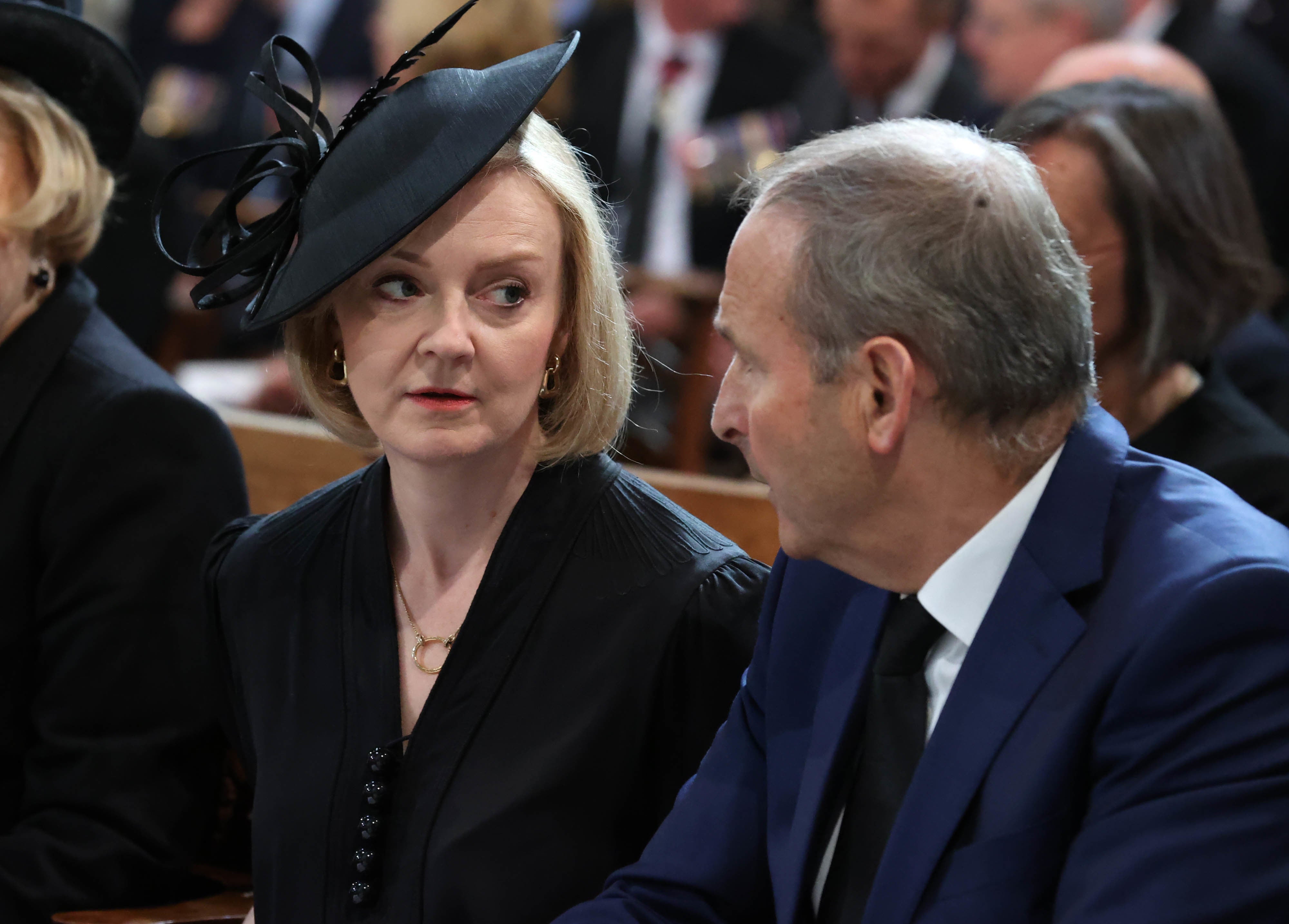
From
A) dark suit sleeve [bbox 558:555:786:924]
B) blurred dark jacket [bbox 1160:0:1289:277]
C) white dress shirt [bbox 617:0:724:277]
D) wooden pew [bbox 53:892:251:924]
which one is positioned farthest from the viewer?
white dress shirt [bbox 617:0:724:277]

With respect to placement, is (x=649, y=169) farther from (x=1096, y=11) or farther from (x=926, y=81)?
(x=1096, y=11)

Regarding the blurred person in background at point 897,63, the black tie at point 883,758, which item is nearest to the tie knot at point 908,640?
the black tie at point 883,758

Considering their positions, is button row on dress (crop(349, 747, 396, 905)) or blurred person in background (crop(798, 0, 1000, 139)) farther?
blurred person in background (crop(798, 0, 1000, 139))

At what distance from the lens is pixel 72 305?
2250mm

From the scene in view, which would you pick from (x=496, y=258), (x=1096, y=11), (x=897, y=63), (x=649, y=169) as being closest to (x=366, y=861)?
(x=496, y=258)

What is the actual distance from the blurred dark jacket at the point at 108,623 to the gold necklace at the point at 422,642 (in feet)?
1.46

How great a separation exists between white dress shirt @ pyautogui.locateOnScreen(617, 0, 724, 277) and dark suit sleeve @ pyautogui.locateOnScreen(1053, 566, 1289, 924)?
415 centimetres

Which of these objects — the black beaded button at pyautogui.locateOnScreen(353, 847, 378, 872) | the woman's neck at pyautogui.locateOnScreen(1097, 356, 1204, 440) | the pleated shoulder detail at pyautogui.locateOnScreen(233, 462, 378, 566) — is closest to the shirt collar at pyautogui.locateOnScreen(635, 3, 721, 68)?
the woman's neck at pyautogui.locateOnScreen(1097, 356, 1204, 440)

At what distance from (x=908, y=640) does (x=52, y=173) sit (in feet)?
5.02

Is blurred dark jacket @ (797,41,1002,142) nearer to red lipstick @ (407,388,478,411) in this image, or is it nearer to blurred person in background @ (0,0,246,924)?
blurred person in background @ (0,0,246,924)

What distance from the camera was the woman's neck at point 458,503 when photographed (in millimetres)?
1753

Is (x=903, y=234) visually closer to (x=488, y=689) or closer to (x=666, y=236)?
(x=488, y=689)

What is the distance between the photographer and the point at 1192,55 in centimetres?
441

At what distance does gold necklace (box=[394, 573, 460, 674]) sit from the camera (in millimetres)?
1767
